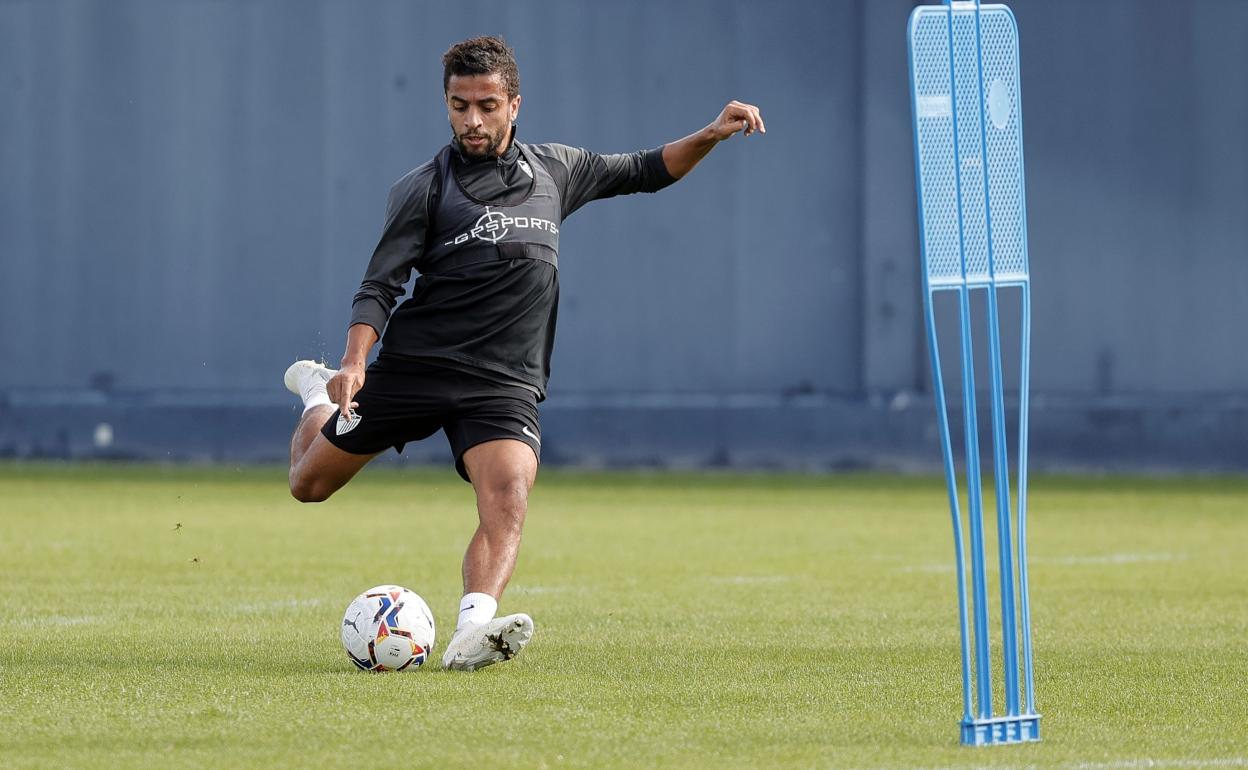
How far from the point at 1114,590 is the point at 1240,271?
33.5 feet

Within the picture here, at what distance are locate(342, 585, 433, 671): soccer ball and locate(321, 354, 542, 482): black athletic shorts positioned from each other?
72cm

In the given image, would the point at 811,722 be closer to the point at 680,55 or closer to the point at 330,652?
the point at 330,652

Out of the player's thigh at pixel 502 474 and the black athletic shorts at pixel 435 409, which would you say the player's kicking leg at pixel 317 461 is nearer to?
the black athletic shorts at pixel 435 409

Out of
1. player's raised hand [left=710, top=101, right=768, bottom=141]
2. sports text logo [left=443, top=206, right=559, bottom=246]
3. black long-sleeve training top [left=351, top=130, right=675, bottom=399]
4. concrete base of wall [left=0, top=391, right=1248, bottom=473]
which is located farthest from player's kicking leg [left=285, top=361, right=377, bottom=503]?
concrete base of wall [left=0, top=391, right=1248, bottom=473]

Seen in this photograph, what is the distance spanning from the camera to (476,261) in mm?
6887

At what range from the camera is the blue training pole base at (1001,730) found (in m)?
4.86

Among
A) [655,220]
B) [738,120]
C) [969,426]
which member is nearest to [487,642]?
[969,426]

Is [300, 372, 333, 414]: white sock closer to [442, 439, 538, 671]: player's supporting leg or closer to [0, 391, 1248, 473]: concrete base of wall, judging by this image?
[442, 439, 538, 671]: player's supporting leg

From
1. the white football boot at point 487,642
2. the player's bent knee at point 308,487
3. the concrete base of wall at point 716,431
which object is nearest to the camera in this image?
the white football boot at point 487,642

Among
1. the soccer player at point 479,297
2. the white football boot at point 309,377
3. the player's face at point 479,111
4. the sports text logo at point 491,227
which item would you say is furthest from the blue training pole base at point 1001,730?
the white football boot at point 309,377

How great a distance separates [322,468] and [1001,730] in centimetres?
328

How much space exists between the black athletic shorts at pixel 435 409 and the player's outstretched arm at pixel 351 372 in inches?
21.5

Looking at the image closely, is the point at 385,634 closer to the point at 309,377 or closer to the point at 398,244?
the point at 398,244

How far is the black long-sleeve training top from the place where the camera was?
6.82 m
